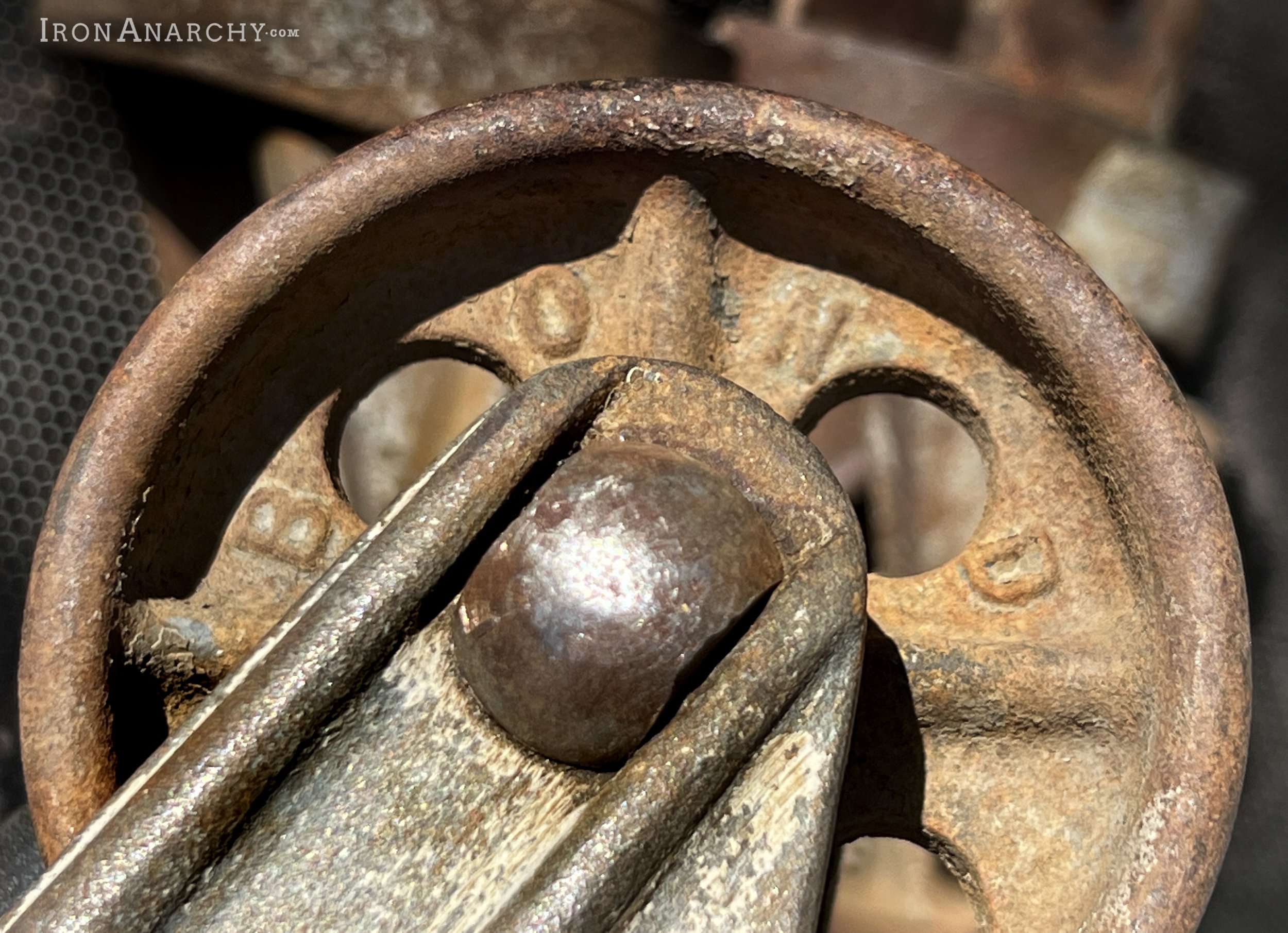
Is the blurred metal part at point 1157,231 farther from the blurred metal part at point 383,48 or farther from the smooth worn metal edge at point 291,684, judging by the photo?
the smooth worn metal edge at point 291,684

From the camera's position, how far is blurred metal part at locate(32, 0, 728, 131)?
4.64 ft

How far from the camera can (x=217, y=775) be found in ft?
1.93

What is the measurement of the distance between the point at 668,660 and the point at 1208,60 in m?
2.13

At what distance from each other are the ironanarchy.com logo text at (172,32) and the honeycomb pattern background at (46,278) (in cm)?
26

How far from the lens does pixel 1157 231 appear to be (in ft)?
5.46

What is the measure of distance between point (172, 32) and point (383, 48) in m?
0.29

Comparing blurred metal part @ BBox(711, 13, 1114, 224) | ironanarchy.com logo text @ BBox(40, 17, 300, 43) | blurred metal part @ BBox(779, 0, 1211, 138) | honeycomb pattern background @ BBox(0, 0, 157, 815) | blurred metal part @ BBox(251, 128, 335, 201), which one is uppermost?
blurred metal part @ BBox(779, 0, 1211, 138)

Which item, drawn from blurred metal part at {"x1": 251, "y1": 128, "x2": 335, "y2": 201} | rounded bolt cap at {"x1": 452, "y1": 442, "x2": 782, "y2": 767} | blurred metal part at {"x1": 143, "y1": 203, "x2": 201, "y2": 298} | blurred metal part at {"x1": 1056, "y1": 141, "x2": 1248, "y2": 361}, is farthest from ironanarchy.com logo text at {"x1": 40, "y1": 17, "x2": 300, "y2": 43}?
blurred metal part at {"x1": 1056, "y1": 141, "x2": 1248, "y2": 361}

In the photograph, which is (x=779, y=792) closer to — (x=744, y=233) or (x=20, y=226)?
(x=744, y=233)

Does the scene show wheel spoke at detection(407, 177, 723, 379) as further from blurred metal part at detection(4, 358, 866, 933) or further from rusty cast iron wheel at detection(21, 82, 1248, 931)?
blurred metal part at detection(4, 358, 866, 933)

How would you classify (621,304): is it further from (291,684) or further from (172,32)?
(172,32)

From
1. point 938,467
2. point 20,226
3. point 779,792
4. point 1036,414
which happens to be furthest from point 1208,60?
point 20,226

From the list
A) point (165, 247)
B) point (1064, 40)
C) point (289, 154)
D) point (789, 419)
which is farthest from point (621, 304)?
point (1064, 40)

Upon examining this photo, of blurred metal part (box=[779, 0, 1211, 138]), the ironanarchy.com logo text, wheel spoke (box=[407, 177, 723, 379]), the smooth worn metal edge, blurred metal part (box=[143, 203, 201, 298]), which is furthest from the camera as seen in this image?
blurred metal part (box=[779, 0, 1211, 138])
